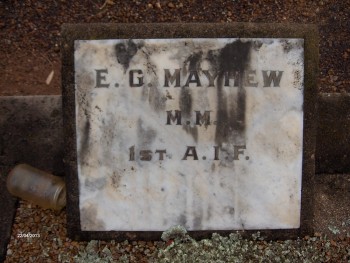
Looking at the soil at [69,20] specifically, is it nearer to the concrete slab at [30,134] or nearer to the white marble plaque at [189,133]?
the concrete slab at [30,134]

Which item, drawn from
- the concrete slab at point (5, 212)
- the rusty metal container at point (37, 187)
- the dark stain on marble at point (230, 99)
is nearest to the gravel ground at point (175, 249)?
the concrete slab at point (5, 212)

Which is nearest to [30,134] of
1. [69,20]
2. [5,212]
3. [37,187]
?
[37,187]

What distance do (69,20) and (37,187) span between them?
4.01 ft

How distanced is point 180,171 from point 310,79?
0.85 meters

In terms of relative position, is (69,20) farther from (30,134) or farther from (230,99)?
(230,99)

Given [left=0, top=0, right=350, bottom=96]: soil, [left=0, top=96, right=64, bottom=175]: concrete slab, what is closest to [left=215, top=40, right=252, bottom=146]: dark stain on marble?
[left=0, top=0, right=350, bottom=96]: soil

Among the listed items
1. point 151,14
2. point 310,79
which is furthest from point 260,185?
point 151,14

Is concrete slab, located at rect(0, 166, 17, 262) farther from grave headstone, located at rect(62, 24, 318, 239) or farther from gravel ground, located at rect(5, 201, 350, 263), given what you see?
grave headstone, located at rect(62, 24, 318, 239)

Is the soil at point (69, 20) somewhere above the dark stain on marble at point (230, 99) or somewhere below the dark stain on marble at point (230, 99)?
above

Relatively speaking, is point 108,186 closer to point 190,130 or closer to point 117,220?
point 117,220

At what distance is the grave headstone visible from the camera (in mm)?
2568

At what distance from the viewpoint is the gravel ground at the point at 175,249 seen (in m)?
2.66

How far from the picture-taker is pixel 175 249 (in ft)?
8.77

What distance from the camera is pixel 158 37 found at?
8.43ft
